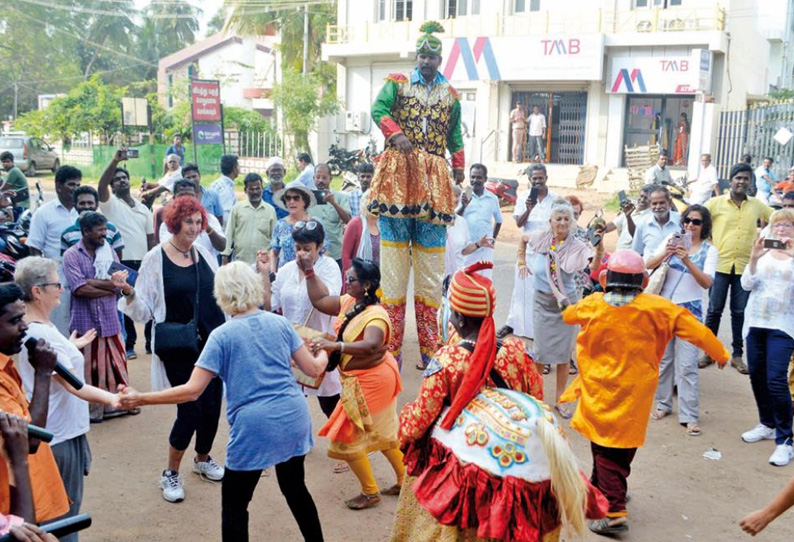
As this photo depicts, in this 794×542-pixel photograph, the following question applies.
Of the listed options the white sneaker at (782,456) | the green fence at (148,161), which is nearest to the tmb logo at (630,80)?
the green fence at (148,161)

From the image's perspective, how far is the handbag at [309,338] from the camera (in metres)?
4.89

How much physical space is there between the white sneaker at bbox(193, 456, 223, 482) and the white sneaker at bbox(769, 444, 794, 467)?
161 inches

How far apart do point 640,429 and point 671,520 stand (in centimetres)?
82

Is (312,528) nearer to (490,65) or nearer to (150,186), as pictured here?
(150,186)

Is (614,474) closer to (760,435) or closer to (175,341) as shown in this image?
(760,435)

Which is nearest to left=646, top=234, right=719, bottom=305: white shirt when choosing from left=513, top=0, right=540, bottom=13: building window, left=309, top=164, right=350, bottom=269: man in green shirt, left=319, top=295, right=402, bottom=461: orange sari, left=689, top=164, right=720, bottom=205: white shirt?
left=319, top=295, right=402, bottom=461: orange sari

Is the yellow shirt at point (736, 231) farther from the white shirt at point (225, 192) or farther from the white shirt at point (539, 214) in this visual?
the white shirt at point (225, 192)

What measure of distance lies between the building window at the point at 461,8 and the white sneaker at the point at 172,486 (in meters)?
24.2

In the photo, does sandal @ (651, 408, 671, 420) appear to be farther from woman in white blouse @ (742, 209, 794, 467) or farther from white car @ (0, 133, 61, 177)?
white car @ (0, 133, 61, 177)

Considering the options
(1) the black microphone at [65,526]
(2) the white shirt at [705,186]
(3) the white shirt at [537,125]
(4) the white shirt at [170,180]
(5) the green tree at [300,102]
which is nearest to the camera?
Answer: (1) the black microphone at [65,526]

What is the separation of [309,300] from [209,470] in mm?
1374

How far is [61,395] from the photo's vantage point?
3.77 m

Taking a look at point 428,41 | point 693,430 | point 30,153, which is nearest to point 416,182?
point 428,41

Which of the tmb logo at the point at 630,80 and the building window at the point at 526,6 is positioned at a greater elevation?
the building window at the point at 526,6
